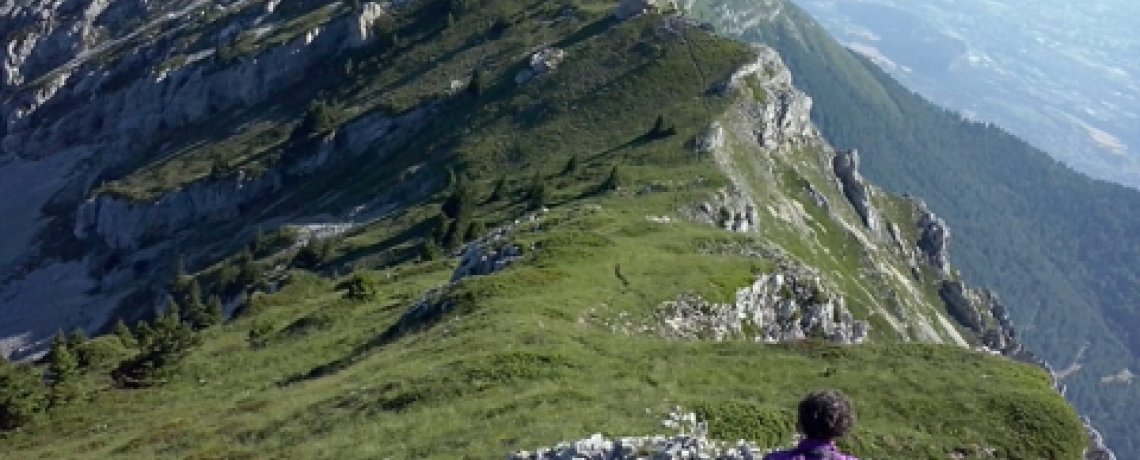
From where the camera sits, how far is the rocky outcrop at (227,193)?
5295 inches

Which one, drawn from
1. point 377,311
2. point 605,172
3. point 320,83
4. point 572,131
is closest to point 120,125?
point 320,83

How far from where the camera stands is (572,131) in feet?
381

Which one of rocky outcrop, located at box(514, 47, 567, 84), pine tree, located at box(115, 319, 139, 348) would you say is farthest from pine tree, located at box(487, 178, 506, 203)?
pine tree, located at box(115, 319, 139, 348)

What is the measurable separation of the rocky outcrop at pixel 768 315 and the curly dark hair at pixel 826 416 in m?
34.8

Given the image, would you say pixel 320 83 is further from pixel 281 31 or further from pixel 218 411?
pixel 218 411

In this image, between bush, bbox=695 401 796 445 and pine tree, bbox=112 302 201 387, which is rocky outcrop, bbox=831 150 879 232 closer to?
pine tree, bbox=112 302 201 387

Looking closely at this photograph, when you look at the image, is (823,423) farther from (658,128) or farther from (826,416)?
(658,128)

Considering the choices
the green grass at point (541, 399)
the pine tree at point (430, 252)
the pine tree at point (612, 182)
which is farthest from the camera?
the pine tree at point (612, 182)

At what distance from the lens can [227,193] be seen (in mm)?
140500

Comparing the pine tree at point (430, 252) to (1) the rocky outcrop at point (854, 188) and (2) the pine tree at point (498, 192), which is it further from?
(1) the rocky outcrop at point (854, 188)

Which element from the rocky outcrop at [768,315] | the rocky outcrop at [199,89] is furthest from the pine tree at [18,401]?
the rocky outcrop at [199,89]

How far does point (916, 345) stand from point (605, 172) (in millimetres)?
59779

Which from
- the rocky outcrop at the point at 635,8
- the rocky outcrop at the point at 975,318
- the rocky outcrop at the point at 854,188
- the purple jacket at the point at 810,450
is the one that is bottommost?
the rocky outcrop at the point at 975,318

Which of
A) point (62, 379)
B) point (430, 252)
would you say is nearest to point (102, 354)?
point (62, 379)
